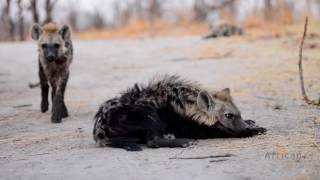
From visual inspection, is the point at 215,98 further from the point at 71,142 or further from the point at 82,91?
the point at 82,91

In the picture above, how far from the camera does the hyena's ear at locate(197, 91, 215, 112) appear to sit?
228 inches

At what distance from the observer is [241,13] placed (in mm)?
29828

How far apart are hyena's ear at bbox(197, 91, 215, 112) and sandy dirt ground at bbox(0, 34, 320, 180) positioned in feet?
0.97

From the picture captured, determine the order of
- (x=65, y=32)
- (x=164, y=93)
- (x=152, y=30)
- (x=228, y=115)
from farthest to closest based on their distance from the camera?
(x=152, y=30), (x=65, y=32), (x=164, y=93), (x=228, y=115)

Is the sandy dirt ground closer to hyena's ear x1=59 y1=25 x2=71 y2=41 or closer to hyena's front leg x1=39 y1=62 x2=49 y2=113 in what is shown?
hyena's front leg x1=39 y1=62 x2=49 y2=113

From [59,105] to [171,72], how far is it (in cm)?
467

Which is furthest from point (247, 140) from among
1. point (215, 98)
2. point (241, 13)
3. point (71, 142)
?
point (241, 13)

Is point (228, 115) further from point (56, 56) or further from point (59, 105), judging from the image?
point (56, 56)

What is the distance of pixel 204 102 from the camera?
5812mm

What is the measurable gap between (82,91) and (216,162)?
6488 mm

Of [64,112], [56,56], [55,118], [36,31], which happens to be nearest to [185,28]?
[36,31]

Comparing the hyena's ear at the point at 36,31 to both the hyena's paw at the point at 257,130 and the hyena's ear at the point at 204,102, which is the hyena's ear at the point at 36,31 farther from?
the hyena's paw at the point at 257,130

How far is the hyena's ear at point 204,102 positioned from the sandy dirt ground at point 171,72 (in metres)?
0.29

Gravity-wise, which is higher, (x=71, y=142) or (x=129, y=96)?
(x=129, y=96)
